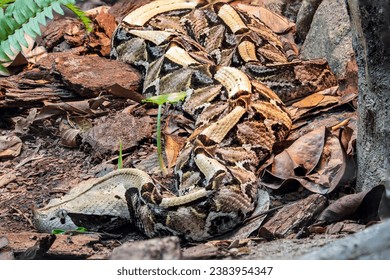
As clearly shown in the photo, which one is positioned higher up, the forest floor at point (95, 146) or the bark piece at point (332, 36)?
the bark piece at point (332, 36)

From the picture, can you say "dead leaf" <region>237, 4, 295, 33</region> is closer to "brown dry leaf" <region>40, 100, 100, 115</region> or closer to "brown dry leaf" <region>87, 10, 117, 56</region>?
"brown dry leaf" <region>87, 10, 117, 56</region>

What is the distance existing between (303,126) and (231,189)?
1.28 meters

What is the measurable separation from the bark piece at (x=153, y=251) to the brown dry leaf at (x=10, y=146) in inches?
139

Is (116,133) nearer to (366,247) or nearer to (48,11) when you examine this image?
(48,11)

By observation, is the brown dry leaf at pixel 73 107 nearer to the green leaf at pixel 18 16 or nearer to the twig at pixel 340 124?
the green leaf at pixel 18 16

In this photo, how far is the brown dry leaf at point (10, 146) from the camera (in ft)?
18.8

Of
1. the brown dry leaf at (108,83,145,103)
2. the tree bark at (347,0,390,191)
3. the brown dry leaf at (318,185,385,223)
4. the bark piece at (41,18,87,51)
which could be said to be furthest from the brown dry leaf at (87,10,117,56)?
the brown dry leaf at (318,185,385,223)

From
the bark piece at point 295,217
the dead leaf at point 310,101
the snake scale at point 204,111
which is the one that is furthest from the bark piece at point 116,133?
the bark piece at point 295,217

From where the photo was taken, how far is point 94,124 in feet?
19.4

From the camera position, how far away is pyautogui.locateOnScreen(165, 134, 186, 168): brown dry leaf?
523cm

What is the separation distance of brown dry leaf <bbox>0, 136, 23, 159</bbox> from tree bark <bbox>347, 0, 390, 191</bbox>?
3049 millimetres

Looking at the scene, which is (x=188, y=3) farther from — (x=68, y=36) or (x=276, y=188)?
(x=276, y=188)

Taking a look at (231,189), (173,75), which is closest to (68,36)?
(173,75)

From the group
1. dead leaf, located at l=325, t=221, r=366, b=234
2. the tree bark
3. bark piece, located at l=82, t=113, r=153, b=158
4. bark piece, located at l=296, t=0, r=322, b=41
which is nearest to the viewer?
the tree bark
